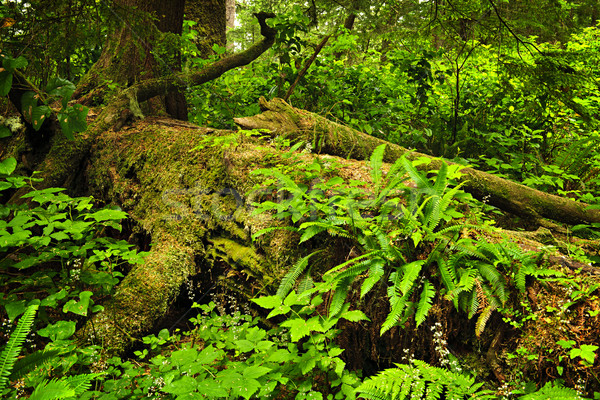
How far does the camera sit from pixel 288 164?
135 inches

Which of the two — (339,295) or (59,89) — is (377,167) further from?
(59,89)

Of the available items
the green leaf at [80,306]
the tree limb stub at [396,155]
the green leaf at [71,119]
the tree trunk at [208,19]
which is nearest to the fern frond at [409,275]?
the tree limb stub at [396,155]

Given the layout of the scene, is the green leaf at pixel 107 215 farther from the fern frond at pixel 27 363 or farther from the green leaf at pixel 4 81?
the fern frond at pixel 27 363

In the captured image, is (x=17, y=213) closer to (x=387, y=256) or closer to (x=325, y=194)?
(x=325, y=194)

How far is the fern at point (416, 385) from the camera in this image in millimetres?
1933

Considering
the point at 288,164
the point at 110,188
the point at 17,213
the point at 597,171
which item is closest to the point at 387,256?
the point at 288,164

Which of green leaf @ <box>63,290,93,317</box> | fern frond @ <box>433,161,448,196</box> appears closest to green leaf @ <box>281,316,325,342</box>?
fern frond @ <box>433,161,448,196</box>

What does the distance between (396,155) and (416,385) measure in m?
2.86

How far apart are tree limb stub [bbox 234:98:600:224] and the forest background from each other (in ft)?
0.07

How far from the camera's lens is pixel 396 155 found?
4.27 metres

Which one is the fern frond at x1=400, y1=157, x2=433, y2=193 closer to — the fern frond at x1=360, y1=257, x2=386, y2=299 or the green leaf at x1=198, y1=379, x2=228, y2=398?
the fern frond at x1=360, y1=257, x2=386, y2=299

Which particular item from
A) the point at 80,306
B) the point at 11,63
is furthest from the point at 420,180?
the point at 11,63

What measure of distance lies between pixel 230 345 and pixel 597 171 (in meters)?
5.86

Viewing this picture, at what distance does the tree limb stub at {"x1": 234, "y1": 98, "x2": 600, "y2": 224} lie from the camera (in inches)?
141
